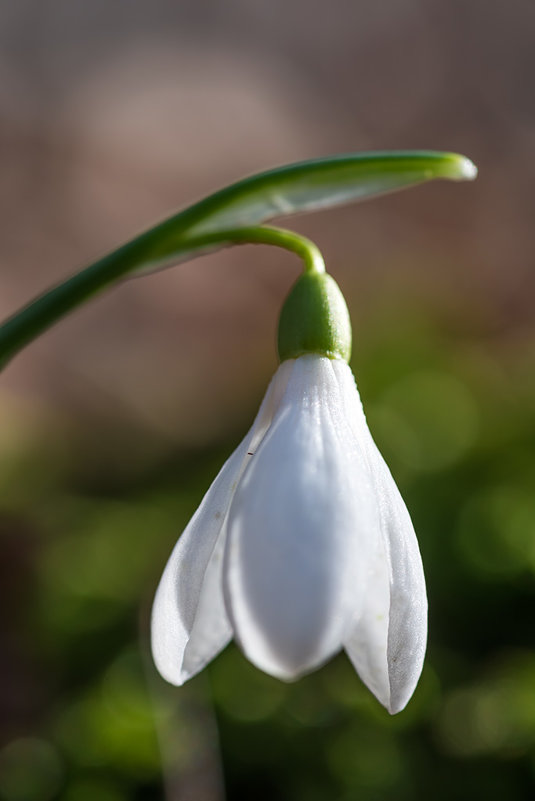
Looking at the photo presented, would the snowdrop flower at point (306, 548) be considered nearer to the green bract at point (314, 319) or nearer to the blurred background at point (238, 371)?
the green bract at point (314, 319)

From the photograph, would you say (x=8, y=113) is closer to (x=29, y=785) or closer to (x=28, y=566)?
(x=28, y=566)

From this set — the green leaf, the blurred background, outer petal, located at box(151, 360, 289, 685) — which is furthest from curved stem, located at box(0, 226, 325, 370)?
the blurred background

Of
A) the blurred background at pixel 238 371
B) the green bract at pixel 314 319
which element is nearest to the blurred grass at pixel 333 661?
the blurred background at pixel 238 371

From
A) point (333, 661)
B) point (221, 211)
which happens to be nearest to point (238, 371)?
point (333, 661)

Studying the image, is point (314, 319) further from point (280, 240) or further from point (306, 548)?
point (306, 548)

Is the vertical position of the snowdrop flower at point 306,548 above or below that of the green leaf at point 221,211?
below

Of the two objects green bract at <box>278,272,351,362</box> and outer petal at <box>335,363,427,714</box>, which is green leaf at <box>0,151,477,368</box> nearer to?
green bract at <box>278,272,351,362</box>
